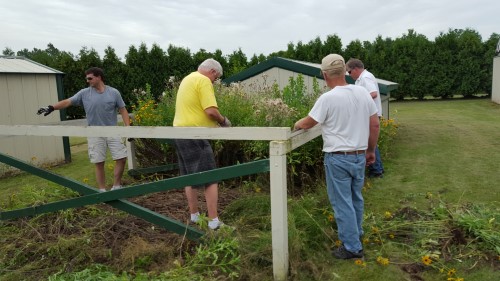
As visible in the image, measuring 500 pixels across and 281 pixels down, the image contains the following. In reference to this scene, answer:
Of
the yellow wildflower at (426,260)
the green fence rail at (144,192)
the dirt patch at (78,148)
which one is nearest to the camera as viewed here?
the green fence rail at (144,192)

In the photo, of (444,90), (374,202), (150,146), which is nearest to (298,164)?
(374,202)

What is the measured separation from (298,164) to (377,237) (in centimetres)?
171

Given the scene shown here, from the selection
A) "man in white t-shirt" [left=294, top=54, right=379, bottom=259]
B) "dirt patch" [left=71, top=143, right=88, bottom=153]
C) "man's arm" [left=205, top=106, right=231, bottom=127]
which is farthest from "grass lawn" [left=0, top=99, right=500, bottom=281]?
"dirt patch" [left=71, top=143, right=88, bottom=153]

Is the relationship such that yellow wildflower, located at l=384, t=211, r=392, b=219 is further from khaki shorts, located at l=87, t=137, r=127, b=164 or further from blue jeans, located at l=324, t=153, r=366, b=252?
khaki shorts, located at l=87, t=137, r=127, b=164

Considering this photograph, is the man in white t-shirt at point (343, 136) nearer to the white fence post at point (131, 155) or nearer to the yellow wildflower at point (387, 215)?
the yellow wildflower at point (387, 215)

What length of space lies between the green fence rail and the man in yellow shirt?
0.39 metres

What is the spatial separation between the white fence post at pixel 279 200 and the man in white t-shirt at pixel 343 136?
16.7 inches

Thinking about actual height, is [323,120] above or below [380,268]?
above

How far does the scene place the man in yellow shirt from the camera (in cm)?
364

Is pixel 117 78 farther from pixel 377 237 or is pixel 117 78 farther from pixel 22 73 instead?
pixel 377 237

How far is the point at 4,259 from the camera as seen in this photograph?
3428 mm

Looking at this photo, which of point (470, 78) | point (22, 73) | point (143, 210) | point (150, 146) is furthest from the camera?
point (470, 78)

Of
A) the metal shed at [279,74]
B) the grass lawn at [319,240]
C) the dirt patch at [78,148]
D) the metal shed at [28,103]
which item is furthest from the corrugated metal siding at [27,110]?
the metal shed at [279,74]

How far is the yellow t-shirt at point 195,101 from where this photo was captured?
3641 mm
